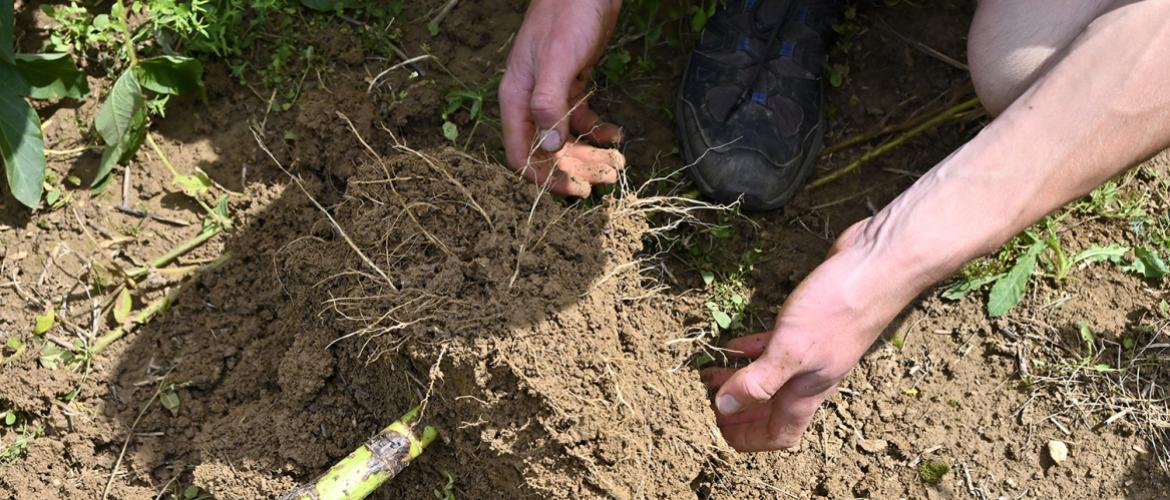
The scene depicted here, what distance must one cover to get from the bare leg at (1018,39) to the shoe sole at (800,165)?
16.2 inches

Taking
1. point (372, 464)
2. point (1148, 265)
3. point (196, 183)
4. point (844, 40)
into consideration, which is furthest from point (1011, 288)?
point (196, 183)

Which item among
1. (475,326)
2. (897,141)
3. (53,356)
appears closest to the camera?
(475,326)

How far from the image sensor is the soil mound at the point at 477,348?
1701 millimetres

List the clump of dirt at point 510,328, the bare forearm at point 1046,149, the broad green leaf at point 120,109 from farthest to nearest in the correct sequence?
the broad green leaf at point 120,109 < the clump of dirt at point 510,328 < the bare forearm at point 1046,149

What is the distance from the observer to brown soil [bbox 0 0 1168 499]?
1.73 metres

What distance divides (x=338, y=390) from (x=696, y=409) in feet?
2.53

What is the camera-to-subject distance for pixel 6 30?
6.70ft

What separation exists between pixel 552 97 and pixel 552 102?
0.01 metres

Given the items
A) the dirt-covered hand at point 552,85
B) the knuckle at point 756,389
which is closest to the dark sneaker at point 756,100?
the dirt-covered hand at point 552,85

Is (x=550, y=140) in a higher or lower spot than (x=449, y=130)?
higher

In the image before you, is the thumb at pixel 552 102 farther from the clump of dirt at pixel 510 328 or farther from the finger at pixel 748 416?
the finger at pixel 748 416

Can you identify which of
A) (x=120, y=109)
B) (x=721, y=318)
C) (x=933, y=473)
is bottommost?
Answer: (x=933, y=473)

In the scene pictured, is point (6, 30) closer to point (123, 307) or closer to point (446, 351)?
point (123, 307)

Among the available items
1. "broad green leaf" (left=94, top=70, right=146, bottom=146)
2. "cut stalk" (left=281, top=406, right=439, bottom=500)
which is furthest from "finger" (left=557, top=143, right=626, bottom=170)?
"broad green leaf" (left=94, top=70, right=146, bottom=146)
